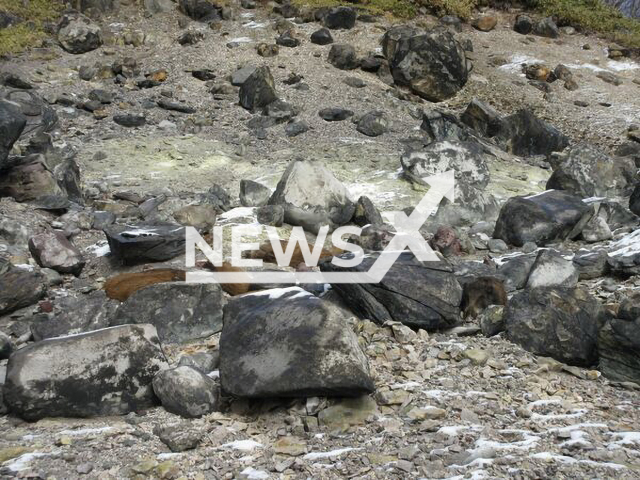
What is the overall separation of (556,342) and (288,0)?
525 inches

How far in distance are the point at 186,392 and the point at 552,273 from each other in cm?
325

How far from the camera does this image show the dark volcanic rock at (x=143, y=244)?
6.05 metres

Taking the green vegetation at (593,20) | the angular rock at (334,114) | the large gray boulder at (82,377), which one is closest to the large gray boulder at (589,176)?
the angular rock at (334,114)

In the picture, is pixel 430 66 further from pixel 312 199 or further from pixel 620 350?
pixel 620 350

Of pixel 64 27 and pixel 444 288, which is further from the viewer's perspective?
pixel 64 27

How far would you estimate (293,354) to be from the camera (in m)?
3.25

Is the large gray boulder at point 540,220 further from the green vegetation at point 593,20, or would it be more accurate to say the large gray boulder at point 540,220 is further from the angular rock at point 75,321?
the green vegetation at point 593,20

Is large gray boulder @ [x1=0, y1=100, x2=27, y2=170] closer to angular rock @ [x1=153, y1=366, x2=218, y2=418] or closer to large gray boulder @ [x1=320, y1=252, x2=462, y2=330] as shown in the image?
large gray boulder @ [x1=320, y1=252, x2=462, y2=330]

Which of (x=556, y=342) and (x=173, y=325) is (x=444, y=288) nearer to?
(x=556, y=342)

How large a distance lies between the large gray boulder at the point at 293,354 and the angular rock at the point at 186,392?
111 millimetres

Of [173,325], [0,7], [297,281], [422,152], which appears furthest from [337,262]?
[0,7]

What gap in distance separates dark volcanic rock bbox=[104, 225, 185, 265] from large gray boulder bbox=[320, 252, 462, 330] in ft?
7.00

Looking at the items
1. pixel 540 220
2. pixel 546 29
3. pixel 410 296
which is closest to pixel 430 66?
pixel 546 29

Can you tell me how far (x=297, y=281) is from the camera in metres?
5.39
